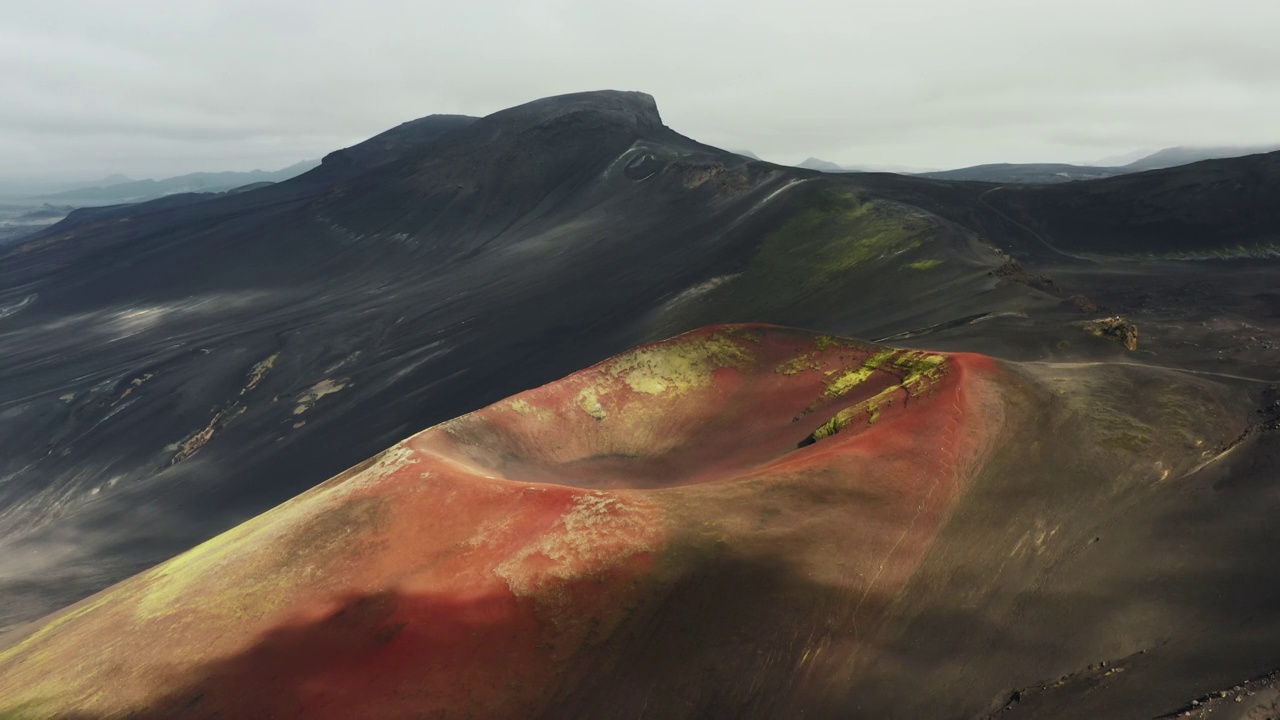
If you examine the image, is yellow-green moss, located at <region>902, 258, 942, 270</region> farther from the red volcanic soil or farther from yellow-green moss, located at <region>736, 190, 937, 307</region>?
the red volcanic soil

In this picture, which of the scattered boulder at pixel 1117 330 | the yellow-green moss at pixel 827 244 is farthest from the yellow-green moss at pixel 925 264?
the scattered boulder at pixel 1117 330

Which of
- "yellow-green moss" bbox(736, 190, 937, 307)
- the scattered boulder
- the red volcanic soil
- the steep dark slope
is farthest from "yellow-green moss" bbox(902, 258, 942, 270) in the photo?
the red volcanic soil

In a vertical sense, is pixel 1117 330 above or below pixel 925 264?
below

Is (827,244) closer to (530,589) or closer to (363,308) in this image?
(530,589)

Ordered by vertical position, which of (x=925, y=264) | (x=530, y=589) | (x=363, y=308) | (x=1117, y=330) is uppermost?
(x=925, y=264)

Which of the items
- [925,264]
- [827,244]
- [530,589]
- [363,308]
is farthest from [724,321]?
[363,308]

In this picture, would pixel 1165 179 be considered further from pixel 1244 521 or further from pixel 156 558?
pixel 156 558

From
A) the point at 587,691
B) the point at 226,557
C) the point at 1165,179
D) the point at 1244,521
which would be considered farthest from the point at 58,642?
the point at 1165,179
